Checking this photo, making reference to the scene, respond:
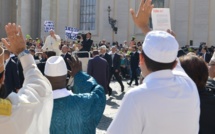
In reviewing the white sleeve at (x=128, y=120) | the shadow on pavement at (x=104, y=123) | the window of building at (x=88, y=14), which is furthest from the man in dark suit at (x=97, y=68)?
the window of building at (x=88, y=14)

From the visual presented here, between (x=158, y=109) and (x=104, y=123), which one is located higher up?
(x=158, y=109)

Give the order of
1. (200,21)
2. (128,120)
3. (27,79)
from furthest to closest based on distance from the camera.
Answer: (200,21), (27,79), (128,120)

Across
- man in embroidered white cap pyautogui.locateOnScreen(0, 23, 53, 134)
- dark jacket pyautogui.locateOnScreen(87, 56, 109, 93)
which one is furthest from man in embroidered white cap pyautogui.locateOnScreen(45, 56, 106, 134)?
dark jacket pyautogui.locateOnScreen(87, 56, 109, 93)

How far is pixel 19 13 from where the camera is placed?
3297 centimetres

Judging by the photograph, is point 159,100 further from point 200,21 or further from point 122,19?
point 122,19

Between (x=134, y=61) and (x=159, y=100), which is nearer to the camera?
(x=159, y=100)

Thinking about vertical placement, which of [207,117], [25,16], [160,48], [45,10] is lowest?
[207,117]

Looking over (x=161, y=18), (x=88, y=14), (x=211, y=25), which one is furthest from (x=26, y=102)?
(x=88, y=14)

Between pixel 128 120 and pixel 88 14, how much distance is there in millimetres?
28953

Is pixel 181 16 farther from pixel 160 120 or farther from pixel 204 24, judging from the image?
pixel 160 120

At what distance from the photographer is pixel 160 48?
7.39 feet

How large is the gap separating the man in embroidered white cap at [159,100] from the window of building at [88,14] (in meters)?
28.1

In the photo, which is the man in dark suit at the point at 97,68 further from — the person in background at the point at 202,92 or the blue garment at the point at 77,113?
the person in background at the point at 202,92

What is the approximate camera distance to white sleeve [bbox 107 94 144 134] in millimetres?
2092
